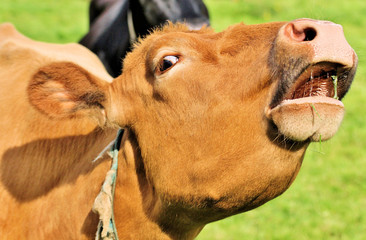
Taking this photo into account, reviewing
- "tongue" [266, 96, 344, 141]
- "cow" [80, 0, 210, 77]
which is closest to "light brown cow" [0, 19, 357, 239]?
"tongue" [266, 96, 344, 141]

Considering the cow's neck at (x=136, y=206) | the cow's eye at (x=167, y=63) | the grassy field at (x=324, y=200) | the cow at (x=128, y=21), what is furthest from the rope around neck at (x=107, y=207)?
the cow at (x=128, y=21)

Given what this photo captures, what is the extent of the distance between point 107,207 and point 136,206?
0.17 meters

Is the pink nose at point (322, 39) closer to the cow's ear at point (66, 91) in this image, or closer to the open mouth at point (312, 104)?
the open mouth at point (312, 104)

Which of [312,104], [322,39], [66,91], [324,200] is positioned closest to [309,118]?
[312,104]

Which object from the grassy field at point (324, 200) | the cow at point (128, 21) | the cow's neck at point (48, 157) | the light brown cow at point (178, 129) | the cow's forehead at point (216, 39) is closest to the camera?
the light brown cow at point (178, 129)

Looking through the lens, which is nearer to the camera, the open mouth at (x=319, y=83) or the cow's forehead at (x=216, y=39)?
the open mouth at (x=319, y=83)

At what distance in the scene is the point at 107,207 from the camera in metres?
2.94

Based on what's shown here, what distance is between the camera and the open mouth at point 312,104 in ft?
7.70

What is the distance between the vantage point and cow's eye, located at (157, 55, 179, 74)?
2.78 meters

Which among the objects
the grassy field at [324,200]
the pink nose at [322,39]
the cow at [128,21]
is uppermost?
the pink nose at [322,39]

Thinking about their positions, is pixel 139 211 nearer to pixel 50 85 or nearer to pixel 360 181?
pixel 50 85

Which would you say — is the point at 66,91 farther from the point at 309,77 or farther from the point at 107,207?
the point at 309,77

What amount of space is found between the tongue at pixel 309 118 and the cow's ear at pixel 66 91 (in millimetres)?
1096

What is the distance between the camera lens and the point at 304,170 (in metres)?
7.42
